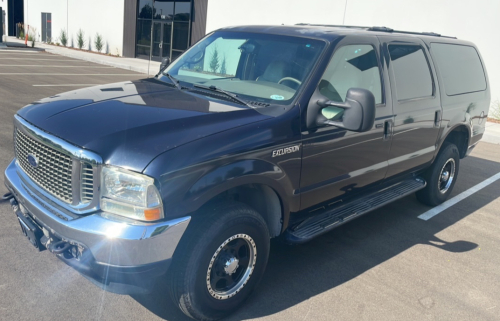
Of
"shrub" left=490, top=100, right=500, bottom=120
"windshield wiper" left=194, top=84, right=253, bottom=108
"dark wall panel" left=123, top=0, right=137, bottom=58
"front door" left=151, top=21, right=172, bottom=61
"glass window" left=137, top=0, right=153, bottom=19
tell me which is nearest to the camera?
"windshield wiper" left=194, top=84, right=253, bottom=108

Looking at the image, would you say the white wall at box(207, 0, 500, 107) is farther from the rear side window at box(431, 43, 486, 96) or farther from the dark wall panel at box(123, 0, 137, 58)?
the dark wall panel at box(123, 0, 137, 58)

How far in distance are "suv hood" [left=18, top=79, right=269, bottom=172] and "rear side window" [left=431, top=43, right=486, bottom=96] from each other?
9.83 ft

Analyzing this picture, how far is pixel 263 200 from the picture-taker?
142 inches

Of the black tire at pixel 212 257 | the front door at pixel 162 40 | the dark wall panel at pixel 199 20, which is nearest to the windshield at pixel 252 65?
the black tire at pixel 212 257

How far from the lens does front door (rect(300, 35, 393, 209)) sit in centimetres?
379

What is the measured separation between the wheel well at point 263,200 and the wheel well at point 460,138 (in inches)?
127

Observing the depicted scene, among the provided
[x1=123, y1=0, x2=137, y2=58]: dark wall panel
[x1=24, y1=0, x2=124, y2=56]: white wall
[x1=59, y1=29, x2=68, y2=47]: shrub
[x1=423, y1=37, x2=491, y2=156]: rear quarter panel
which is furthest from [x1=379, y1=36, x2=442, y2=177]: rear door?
[x1=59, y1=29, x2=68, y2=47]: shrub

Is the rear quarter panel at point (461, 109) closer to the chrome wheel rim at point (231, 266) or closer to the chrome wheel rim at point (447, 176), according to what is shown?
the chrome wheel rim at point (447, 176)

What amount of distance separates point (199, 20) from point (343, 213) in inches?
785

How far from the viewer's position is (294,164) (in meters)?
3.59

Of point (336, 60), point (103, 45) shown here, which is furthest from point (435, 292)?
point (103, 45)

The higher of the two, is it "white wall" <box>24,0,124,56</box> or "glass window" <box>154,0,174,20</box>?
"glass window" <box>154,0,174,20</box>

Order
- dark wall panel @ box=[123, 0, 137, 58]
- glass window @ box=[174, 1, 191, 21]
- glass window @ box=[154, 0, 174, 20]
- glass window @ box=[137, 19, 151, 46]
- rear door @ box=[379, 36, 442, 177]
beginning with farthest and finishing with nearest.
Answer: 1. dark wall panel @ box=[123, 0, 137, 58]
2. glass window @ box=[137, 19, 151, 46]
3. glass window @ box=[154, 0, 174, 20]
4. glass window @ box=[174, 1, 191, 21]
5. rear door @ box=[379, 36, 442, 177]

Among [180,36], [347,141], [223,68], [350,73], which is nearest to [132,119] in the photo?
[223,68]
